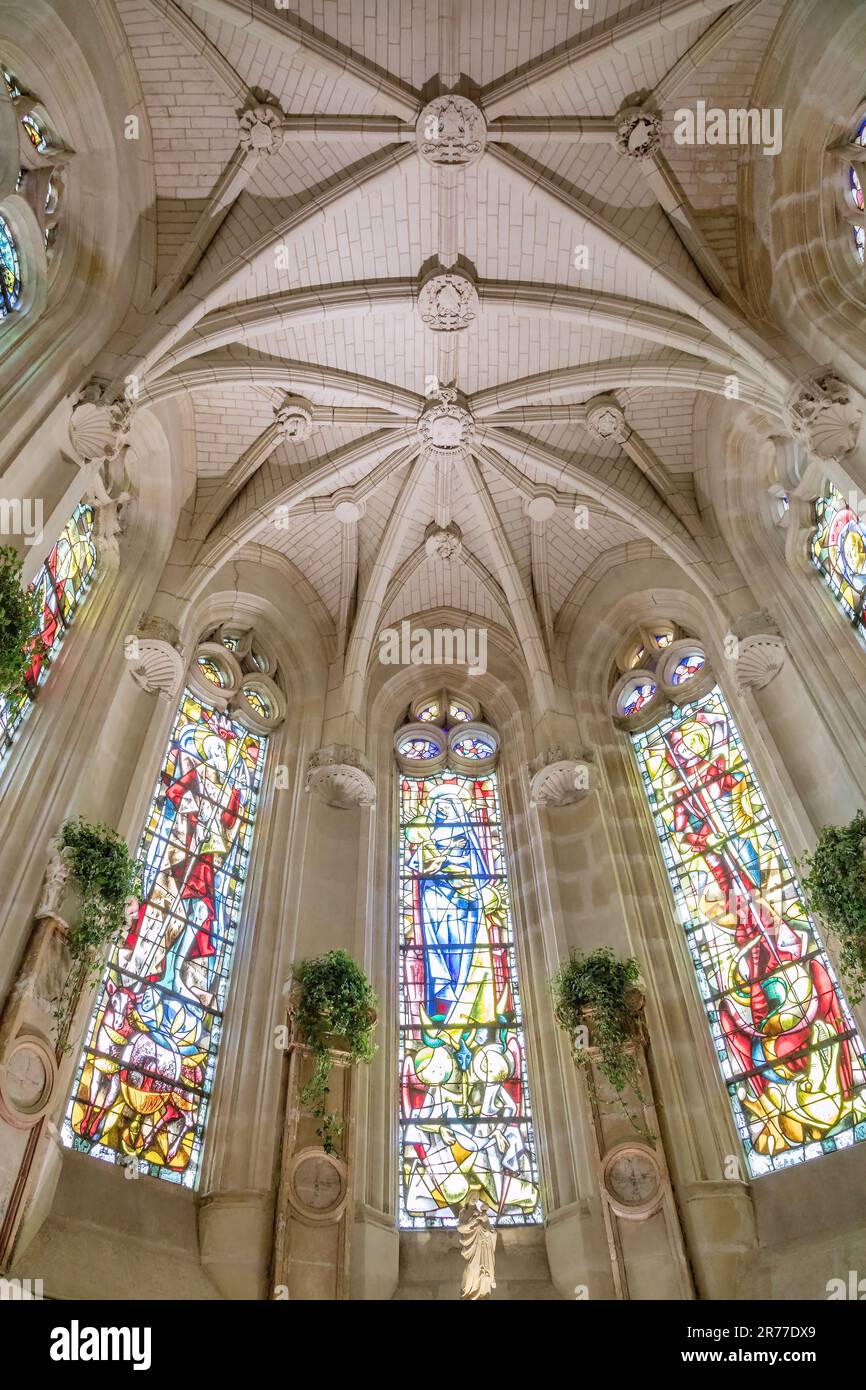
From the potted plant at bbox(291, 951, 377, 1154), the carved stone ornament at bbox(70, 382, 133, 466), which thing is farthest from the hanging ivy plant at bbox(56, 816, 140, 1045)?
the carved stone ornament at bbox(70, 382, 133, 466)

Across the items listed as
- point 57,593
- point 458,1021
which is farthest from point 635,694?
point 57,593

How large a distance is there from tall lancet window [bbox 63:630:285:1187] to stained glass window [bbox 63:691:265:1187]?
1cm

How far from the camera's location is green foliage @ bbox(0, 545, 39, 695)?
26.1ft

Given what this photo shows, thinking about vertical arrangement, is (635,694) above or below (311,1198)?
above

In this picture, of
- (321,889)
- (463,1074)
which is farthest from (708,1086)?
(321,889)

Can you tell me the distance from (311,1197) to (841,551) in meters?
9.35

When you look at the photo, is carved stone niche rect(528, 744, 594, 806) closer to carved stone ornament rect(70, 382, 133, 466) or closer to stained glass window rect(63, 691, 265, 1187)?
stained glass window rect(63, 691, 265, 1187)

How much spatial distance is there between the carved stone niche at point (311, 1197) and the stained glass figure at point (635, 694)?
7209 millimetres

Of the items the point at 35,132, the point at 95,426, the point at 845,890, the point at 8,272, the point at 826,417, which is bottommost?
the point at 845,890

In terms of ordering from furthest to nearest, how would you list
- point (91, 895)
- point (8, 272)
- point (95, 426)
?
point (8, 272) < point (95, 426) < point (91, 895)

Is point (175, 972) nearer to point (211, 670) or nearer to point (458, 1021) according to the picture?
point (458, 1021)

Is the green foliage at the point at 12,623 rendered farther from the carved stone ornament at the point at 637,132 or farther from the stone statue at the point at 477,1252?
the carved stone ornament at the point at 637,132

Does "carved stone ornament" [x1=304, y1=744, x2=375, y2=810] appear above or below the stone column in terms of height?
above

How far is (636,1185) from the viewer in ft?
32.9
